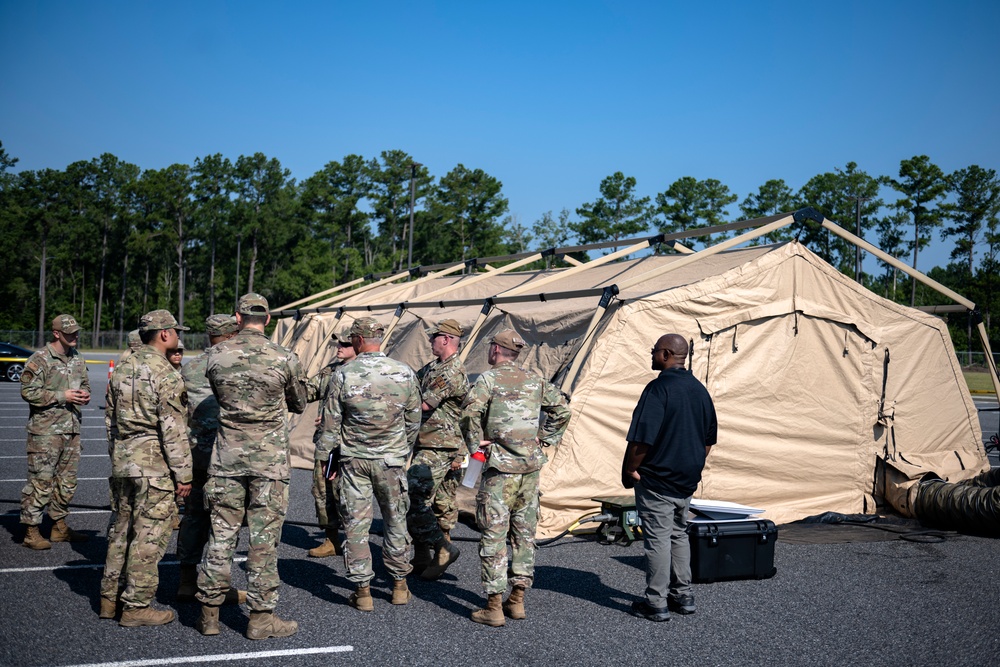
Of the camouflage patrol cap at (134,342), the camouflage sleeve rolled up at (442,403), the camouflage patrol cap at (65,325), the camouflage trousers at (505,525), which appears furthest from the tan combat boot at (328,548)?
the camouflage patrol cap at (65,325)

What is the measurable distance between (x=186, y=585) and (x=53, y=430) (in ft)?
7.68

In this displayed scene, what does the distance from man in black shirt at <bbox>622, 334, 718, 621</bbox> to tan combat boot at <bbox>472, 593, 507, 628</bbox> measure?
917mm

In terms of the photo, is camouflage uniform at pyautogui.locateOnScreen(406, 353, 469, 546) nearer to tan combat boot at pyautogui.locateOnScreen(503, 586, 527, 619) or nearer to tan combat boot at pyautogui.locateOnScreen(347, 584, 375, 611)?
tan combat boot at pyautogui.locateOnScreen(347, 584, 375, 611)

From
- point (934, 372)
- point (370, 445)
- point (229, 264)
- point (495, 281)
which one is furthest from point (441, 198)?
point (370, 445)

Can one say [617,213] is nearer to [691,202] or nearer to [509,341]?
[691,202]

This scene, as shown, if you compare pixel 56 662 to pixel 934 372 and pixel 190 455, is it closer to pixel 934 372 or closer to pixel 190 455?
pixel 190 455

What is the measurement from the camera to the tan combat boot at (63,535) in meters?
6.73

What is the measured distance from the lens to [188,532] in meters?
5.24

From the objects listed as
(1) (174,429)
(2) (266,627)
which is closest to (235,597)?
(2) (266,627)

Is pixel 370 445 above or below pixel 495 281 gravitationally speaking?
below

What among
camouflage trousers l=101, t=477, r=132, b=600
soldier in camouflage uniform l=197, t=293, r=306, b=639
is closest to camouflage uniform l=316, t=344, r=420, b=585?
soldier in camouflage uniform l=197, t=293, r=306, b=639

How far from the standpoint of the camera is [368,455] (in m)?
5.23

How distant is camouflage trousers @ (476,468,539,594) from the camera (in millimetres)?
5043

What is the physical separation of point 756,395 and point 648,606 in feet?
12.3
